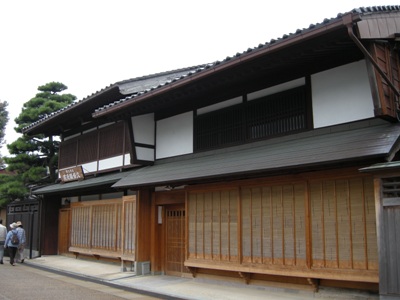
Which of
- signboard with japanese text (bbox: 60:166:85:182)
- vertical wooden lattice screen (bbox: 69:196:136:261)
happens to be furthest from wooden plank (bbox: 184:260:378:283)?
signboard with japanese text (bbox: 60:166:85:182)

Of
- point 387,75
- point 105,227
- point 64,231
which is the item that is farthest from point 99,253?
point 387,75

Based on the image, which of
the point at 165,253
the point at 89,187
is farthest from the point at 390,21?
the point at 89,187

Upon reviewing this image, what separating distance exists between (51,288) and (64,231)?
8768 millimetres

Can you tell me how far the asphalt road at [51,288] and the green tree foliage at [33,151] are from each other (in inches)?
300

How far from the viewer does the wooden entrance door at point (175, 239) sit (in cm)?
1334

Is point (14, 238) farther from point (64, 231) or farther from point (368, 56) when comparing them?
point (368, 56)

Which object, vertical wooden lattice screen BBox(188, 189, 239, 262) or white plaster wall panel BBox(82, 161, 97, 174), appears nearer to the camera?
vertical wooden lattice screen BBox(188, 189, 239, 262)

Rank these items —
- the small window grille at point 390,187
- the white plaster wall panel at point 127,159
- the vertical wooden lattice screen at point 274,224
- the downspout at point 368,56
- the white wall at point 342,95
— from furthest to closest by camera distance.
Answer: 1. the white plaster wall panel at point 127,159
2. the vertical wooden lattice screen at point 274,224
3. the white wall at point 342,95
4. the downspout at point 368,56
5. the small window grille at point 390,187

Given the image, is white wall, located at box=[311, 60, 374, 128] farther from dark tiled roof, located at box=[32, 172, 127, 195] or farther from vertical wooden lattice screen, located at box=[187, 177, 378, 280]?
dark tiled roof, located at box=[32, 172, 127, 195]

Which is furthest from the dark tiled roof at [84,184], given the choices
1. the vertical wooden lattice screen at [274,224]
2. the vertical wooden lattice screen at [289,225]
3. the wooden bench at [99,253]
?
the vertical wooden lattice screen at [274,224]

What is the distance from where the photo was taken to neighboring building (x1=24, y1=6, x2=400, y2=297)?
8.09 meters

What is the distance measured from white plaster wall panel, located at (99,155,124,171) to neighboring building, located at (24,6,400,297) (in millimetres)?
96

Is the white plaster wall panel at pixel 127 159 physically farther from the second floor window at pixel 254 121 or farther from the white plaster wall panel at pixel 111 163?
the second floor window at pixel 254 121

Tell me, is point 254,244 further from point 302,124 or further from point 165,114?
point 165,114
